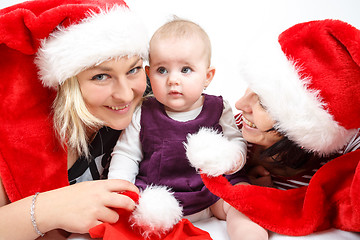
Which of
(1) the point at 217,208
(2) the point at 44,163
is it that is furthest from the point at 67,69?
(1) the point at 217,208

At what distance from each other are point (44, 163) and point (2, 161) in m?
0.13

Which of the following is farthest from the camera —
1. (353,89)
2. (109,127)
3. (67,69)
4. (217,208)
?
(109,127)

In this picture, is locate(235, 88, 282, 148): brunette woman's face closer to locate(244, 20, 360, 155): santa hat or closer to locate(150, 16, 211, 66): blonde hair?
locate(244, 20, 360, 155): santa hat

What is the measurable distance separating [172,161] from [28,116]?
508 millimetres

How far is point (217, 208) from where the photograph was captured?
123 cm

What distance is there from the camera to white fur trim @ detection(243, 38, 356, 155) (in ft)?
3.18

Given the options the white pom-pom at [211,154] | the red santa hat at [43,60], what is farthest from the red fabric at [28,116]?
the white pom-pom at [211,154]

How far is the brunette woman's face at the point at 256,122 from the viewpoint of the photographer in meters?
1.07

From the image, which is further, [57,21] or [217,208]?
[217,208]

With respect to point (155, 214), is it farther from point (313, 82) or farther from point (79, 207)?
point (313, 82)

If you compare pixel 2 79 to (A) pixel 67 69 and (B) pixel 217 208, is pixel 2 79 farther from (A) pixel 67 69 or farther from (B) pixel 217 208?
(B) pixel 217 208

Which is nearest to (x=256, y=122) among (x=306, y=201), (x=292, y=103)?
(x=292, y=103)

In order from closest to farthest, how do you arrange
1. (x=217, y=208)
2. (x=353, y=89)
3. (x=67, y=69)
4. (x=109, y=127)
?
(x=353, y=89)
(x=67, y=69)
(x=217, y=208)
(x=109, y=127)

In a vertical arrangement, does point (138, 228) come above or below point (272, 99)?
below
